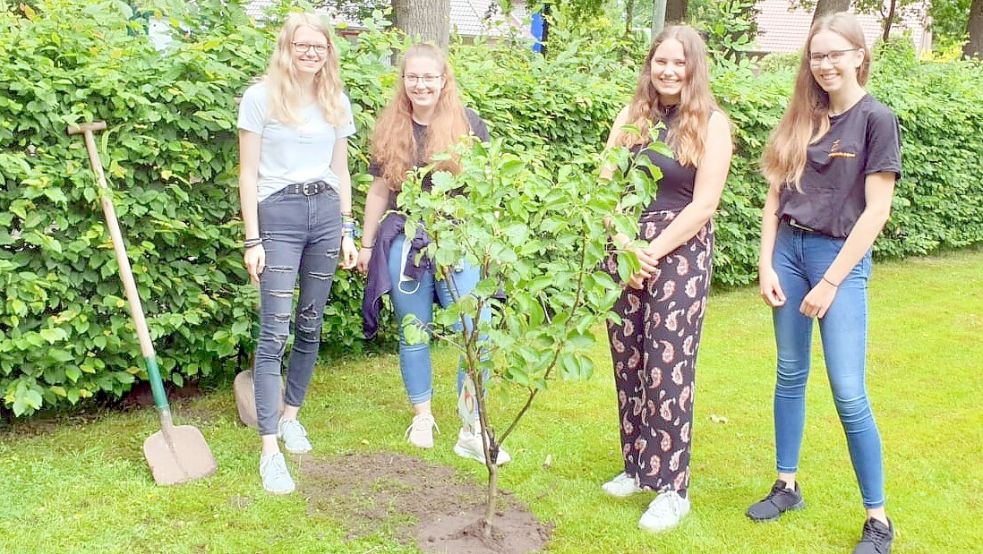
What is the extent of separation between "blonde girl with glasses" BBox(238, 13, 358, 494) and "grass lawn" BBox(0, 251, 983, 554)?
0.42 metres

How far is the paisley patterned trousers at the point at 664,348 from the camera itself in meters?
3.17

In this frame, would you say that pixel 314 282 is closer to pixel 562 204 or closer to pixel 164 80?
pixel 164 80

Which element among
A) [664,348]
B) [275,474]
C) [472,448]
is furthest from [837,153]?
[275,474]

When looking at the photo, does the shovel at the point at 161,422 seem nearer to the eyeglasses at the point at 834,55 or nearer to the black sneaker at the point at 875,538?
the black sneaker at the point at 875,538

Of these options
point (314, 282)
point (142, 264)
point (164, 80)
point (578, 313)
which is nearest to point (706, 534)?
point (578, 313)

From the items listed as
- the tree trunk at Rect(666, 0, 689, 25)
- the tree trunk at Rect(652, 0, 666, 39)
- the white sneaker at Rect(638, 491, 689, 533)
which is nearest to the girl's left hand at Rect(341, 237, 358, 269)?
the white sneaker at Rect(638, 491, 689, 533)

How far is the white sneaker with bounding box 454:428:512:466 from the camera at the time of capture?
152 inches

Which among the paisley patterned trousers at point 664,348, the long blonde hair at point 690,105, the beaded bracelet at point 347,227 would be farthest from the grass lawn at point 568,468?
the long blonde hair at point 690,105

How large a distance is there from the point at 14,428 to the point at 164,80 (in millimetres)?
1752

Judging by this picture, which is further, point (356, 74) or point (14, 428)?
point (356, 74)

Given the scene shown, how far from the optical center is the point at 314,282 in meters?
3.70

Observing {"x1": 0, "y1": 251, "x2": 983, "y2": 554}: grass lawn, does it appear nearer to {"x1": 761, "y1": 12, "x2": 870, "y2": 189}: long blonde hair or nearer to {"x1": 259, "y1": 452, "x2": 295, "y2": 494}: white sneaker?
{"x1": 259, "y1": 452, "x2": 295, "y2": 494}: white sneaker

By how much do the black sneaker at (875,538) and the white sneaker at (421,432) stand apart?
5.94ft

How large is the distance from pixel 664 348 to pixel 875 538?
967 millimetres
